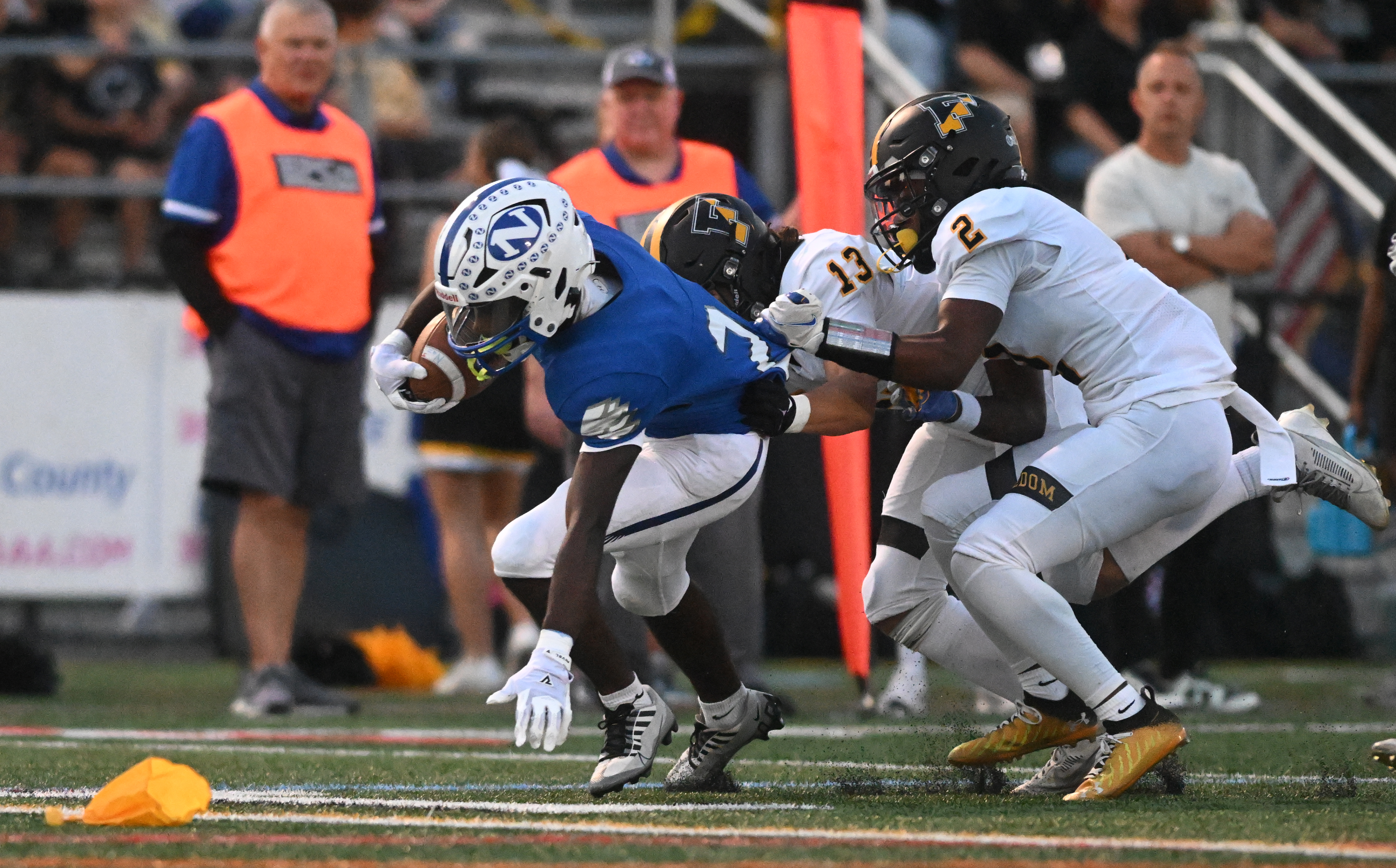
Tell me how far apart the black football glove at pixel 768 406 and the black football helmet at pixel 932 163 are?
0.52 metres

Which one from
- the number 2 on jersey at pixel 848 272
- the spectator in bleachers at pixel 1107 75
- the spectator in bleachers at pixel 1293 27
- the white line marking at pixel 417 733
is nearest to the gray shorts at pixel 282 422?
the white line marking at pixel 417 733

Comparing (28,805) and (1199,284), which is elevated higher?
(1199,284)

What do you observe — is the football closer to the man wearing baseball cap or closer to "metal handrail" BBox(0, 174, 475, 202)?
the man wearing baseball cap

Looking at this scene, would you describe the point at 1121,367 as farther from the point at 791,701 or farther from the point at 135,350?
the point at 135,350

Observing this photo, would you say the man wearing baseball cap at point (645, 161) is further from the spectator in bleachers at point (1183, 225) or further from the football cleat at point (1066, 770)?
the football cleat at point (1066, 770)

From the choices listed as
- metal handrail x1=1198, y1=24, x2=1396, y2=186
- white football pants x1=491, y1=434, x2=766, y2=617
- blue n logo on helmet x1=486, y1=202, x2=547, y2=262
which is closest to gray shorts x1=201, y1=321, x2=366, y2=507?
white football pants x1=491, y1=434, x2=766, y2=617

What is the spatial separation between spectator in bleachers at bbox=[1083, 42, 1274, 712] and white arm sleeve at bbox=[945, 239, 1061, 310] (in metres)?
2.54

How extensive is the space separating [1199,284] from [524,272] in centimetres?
361

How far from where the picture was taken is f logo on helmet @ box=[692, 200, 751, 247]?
5.00 metres

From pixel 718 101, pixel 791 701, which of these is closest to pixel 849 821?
pixel 791 701

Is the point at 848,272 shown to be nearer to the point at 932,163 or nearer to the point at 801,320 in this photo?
the point at 932,163

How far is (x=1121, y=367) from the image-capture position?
459cm

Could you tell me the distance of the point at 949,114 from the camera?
15.5 ft

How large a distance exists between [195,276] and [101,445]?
276 centimetres
